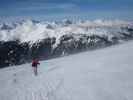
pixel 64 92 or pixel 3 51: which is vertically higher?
pixel 64 92

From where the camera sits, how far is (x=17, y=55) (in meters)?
193

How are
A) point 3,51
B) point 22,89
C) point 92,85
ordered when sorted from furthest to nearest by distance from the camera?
point 3,51 → point 22,89 → point 92,85

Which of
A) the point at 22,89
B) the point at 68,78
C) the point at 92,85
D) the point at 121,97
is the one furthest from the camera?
the point at 68,78

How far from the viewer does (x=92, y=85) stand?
43.5 ft

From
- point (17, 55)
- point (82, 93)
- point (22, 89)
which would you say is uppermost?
point (82, 93)

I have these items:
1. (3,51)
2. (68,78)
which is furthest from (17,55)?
(68,78)

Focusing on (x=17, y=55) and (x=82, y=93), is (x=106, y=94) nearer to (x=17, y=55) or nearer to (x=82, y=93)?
(x=82, y=93)

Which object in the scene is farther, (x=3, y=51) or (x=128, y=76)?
(x=3, y=51)

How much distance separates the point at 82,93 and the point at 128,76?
408 cm

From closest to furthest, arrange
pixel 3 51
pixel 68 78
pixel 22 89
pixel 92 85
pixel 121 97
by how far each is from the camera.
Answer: pixel 121 97, pixel 92 85, pixel 22 89, pixel 68 78, pixel 3 51

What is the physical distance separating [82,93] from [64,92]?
1.26m

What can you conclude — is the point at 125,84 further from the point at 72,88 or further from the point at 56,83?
the point at 56,83

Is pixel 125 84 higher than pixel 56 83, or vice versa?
pixel 125 84

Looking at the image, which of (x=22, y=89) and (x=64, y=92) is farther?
(x=22, y=89)
